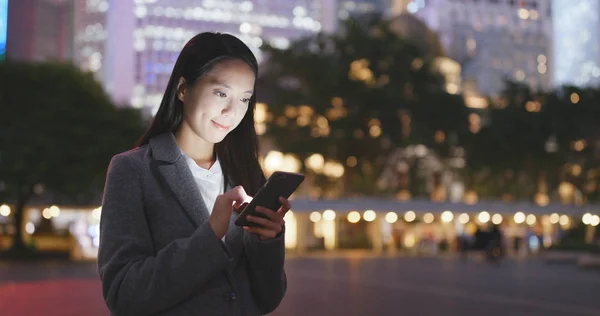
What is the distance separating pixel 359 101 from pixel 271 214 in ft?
148

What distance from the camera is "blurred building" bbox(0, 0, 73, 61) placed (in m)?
97.7

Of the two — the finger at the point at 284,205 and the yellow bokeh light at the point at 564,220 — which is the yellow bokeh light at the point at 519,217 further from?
the finger at the point at 284,205

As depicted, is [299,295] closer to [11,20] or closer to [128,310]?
[128,310]

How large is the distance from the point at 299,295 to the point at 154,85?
78.1 metres

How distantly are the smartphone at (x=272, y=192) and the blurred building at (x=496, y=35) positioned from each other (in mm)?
114397

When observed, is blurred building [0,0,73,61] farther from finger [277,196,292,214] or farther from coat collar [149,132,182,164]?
finger [277,196,292,214]

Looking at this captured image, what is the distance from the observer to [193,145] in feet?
7.25

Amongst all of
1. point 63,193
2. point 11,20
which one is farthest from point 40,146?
point 11,20

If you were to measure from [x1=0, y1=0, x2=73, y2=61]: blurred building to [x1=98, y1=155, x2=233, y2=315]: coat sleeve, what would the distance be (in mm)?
100080

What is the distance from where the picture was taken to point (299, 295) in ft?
46.2

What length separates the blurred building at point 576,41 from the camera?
12406 cm

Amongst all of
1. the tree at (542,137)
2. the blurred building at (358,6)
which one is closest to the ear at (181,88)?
the tree at (542,137)

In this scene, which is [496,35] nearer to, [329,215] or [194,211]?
[329,215]

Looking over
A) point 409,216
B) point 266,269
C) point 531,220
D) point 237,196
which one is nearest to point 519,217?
point 531,220
